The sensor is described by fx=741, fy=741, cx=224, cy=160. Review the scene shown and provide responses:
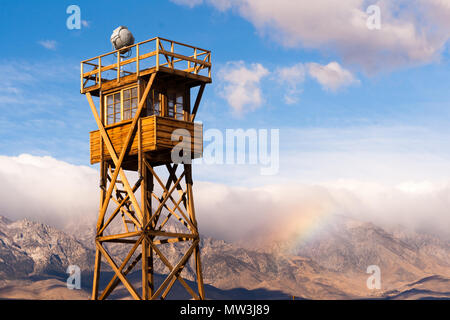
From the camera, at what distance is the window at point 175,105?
4505cm

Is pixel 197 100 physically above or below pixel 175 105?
above

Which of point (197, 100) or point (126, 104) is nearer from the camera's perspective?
point (126, 104)

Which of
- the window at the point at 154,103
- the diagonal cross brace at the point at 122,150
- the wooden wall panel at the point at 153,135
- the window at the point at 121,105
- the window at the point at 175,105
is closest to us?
the wooden wall panel at the point at 153,135

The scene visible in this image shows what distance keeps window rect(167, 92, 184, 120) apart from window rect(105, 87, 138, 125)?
6.95ft

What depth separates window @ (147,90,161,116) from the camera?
44156 mm

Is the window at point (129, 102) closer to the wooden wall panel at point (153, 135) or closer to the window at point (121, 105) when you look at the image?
the window at point (121, 105)

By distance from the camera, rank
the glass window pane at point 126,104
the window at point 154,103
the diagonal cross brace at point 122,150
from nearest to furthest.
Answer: the diagonal cross brace at point 122,150
the window at point 154,103
the glass window pane at point 126,104

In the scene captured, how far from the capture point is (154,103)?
4447cm

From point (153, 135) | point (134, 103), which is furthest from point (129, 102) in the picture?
point (153, 135)

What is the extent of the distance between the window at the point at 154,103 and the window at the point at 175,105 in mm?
625

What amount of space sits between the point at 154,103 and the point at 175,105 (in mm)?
1471

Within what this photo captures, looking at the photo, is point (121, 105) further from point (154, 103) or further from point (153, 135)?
point (153, 135)
